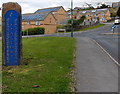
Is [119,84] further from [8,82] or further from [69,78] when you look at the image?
[8,82]

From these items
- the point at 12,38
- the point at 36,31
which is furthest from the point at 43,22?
the point at 12,38

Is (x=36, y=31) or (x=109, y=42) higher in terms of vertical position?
(x=36, y=31)

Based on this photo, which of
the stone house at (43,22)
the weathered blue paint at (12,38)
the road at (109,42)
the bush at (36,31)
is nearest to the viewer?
the weathered blue paint at (12,38)

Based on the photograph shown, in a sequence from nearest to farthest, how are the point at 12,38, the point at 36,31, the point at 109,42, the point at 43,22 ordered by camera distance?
the point at 12,38 → the point at 109,42 → the point at 36,31 → the point at 43,22

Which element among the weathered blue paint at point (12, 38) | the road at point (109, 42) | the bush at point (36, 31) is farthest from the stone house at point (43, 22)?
the weathered blue paint at point (12, 38)

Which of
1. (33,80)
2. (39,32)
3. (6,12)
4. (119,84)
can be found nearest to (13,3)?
(6,12)

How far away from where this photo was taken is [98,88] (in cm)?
584

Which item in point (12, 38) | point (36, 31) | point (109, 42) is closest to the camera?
point (12, 38)

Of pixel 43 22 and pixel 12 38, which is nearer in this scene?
pixel 12 38

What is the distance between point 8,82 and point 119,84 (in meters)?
3.56

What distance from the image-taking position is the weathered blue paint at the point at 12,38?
8.71 meters

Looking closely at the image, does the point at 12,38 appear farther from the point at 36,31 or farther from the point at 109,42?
the point at 36,31

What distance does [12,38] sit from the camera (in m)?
8.80

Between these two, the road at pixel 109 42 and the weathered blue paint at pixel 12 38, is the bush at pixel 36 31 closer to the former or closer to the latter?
→ the road at pixel 109 42
